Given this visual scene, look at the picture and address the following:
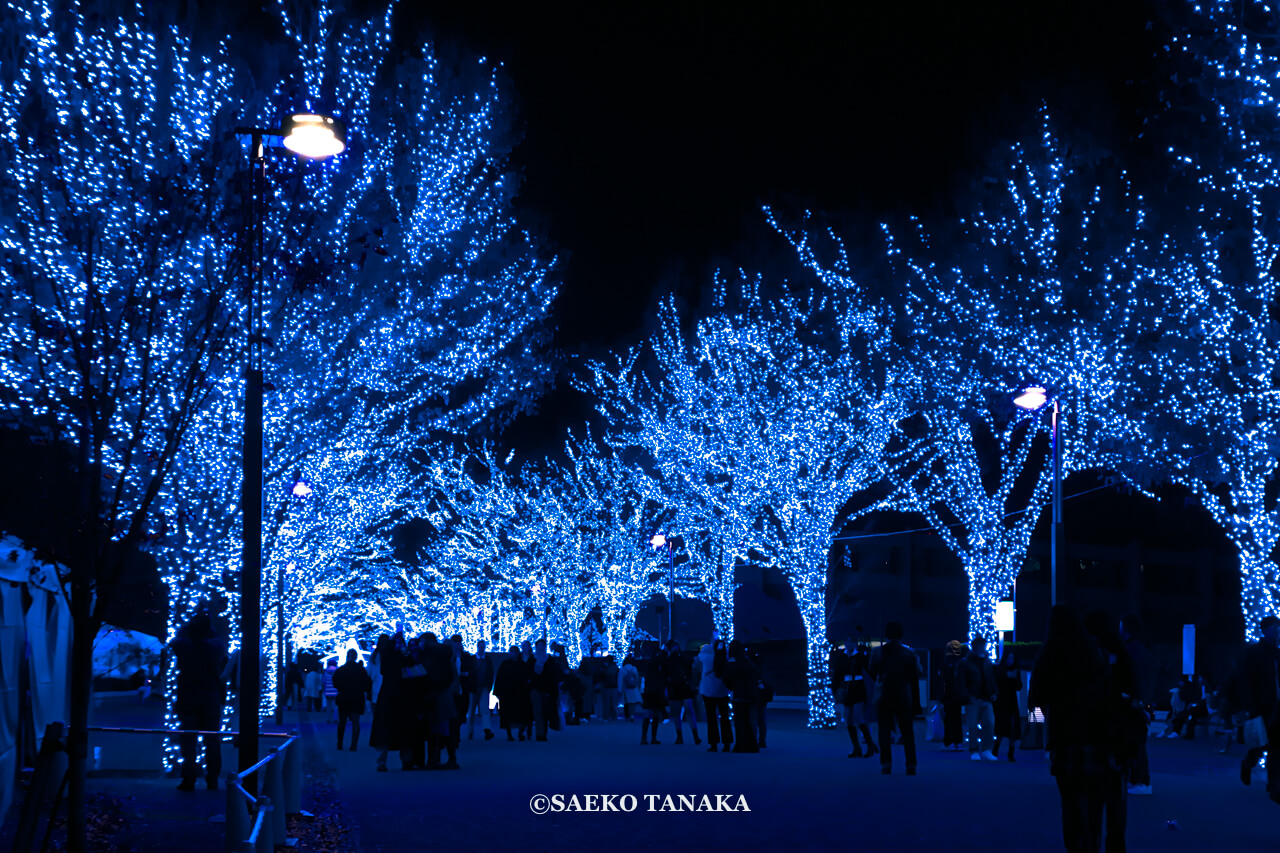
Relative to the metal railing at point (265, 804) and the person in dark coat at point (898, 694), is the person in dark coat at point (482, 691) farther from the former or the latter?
the metal railing at point (265, 804)

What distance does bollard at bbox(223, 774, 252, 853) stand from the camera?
8.48m

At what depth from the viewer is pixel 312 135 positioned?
1173 centimetres

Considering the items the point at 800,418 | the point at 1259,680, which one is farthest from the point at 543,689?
the point at 1259,680

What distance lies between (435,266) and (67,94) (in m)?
7.39

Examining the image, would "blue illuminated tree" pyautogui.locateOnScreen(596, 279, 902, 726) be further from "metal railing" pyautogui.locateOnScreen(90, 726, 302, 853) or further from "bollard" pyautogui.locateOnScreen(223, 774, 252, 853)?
"bollard" pyautogui.locateOnScreen(223, 774, 252, 853)

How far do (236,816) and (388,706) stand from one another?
34.0 feet

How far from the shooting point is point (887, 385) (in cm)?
3059

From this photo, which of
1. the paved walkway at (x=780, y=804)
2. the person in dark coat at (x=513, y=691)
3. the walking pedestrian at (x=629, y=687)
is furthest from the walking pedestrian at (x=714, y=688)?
the walking pedestrian at (x=629, y=687)

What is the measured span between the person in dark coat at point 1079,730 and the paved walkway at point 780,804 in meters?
1.59

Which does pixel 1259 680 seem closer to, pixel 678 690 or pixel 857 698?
pixel 857 698

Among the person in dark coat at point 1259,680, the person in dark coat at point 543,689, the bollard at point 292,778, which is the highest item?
the person in dark coat at point 1259,680

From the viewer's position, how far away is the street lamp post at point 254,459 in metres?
11.8

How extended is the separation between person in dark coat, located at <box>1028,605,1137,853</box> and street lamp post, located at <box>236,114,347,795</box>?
6.31 meters

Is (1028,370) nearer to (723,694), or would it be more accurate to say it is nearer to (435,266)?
(723,694)
